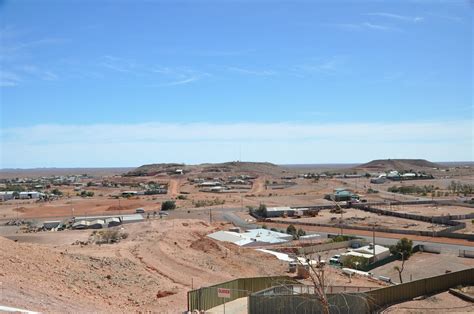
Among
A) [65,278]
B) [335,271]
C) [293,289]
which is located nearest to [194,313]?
[293,289]

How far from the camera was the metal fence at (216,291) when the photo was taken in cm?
2145

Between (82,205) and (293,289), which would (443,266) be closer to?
(293,289)

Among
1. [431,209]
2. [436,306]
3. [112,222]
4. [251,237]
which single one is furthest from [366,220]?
[436,306]

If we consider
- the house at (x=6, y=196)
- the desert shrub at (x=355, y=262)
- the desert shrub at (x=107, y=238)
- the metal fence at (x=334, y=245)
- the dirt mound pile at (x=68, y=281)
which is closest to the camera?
the dirt mound pile at (x=68, y=281)

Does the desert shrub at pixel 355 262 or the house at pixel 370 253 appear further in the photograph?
the house at pixel 370 253

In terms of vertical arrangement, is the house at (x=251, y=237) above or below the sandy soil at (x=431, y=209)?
below

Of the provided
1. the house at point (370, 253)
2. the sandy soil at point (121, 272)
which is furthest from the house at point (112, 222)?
the house at point (370, 253)

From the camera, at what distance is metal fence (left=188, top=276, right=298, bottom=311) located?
21453mm

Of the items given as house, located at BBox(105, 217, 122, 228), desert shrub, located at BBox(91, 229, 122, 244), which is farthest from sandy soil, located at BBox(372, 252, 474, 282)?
house, located at BBox(105, 217, 122, 228)

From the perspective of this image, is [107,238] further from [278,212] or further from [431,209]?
[431,209]

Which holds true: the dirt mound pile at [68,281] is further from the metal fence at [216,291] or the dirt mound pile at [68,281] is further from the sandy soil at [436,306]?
the sandy soil at [436,306]

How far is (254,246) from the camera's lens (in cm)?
4522

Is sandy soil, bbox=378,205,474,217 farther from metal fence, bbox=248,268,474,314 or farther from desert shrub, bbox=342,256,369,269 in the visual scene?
metal fence, bbox=248,268,474,314

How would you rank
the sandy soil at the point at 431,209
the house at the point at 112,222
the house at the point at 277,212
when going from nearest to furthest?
the house at the point at 112,222 → the sandy soil at the point at 431,209 → the house at the point at 277,212
